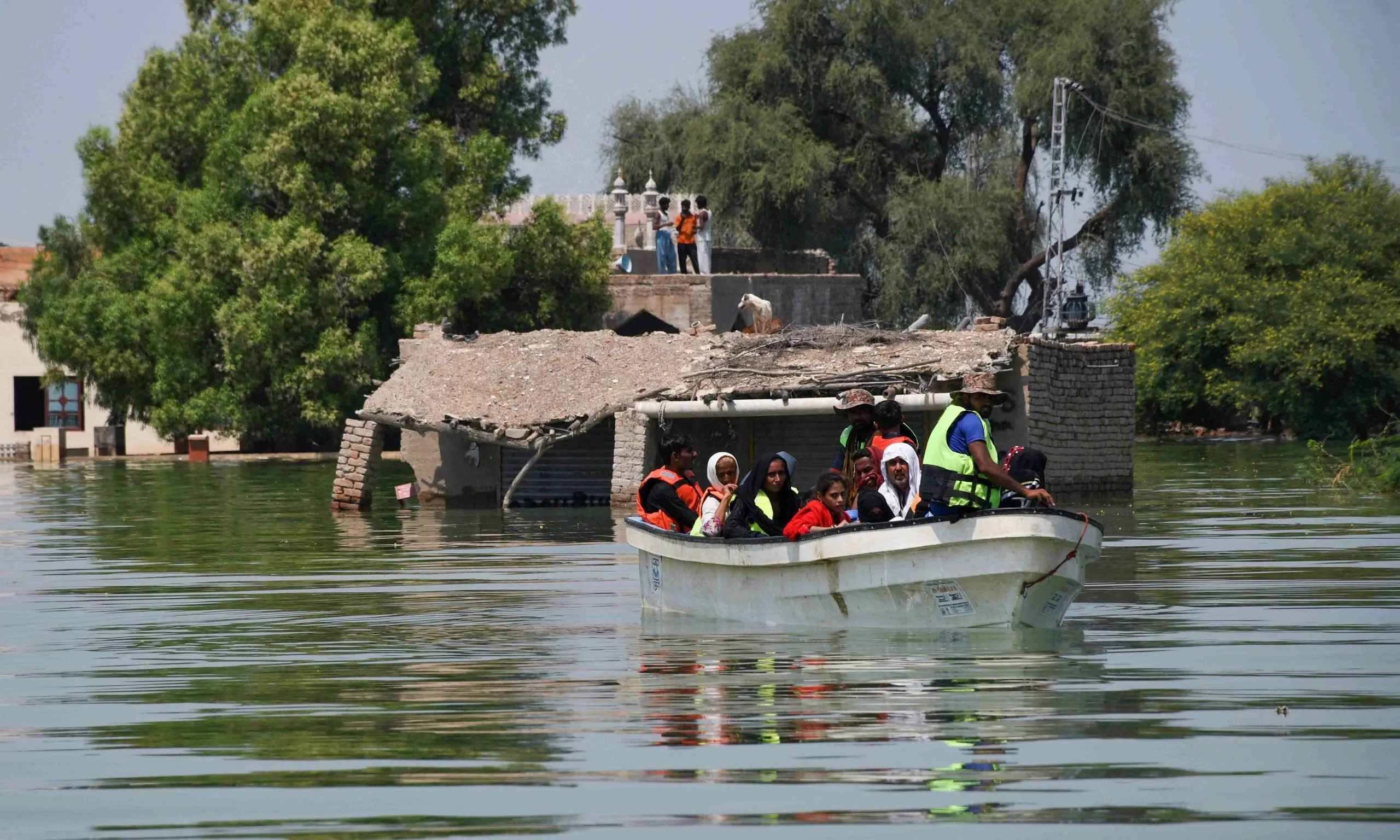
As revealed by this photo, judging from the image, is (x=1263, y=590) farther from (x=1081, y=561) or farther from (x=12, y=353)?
(x=12, y=353)

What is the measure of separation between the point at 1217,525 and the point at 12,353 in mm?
36170

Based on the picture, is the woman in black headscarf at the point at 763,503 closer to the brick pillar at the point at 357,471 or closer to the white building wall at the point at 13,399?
the brick pillar at the point at 357,471

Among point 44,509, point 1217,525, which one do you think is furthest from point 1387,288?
point 44,509

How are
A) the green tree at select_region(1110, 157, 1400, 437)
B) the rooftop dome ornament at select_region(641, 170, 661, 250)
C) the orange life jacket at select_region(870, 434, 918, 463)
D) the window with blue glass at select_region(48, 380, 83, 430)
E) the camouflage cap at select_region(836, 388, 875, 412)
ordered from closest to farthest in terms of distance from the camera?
the orange life jacket at select_region(870, 434, 918, 463) → the camouflage cap at select_region(836, 388, 875, 412) → the green tree at select_region(1110, 157, 1400, 437) → the rooftop dome ornament at select_region(641, 170, 661, 250) → the window with blue glass at select_region(48, 380, 83, 430)

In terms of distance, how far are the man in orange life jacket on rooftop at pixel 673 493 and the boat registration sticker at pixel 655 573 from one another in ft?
0.83

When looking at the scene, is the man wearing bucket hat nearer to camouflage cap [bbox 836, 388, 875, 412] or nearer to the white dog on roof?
camouflage cap [bbox 836, 388, 875, 412]

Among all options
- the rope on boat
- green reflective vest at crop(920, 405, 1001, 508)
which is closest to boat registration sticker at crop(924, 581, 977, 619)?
the rope on boat

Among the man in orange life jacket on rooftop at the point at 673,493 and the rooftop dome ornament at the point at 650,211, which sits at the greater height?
the rooftop dome ornament at the point at 650,211

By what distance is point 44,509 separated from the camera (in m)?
29.6

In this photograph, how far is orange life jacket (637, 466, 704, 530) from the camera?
1509cm

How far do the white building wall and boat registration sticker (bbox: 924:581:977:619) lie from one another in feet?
132

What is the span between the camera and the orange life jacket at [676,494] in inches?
594

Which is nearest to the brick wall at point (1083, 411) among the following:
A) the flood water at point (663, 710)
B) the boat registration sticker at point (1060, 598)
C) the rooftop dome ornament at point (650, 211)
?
the flood water at point (663, 710)

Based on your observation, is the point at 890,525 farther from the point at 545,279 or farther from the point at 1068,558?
the point at 545,279
